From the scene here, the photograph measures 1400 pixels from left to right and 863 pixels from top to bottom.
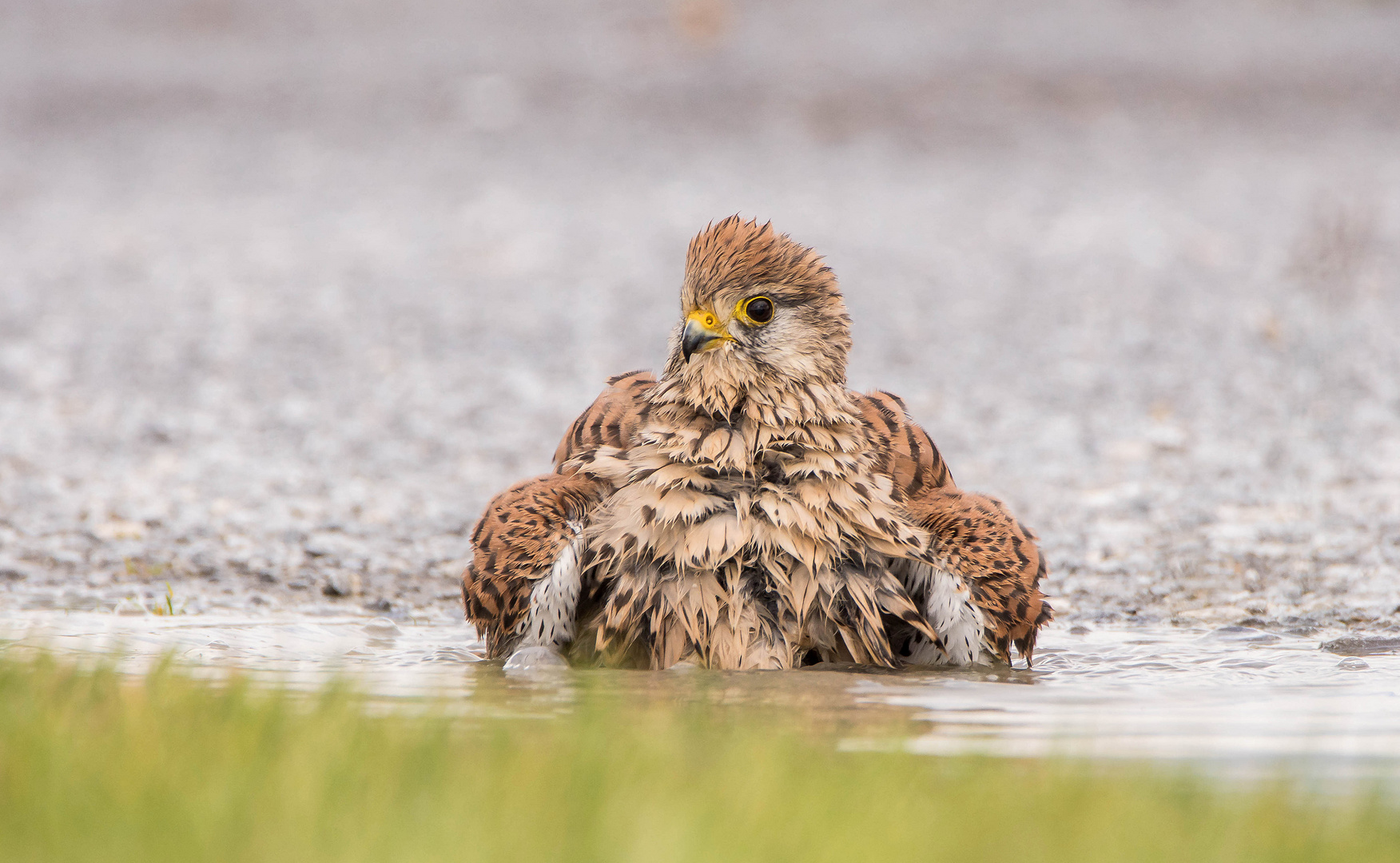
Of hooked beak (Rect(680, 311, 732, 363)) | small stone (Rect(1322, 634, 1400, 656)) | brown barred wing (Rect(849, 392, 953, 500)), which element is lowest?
small stone (Rect(1322, 634, 1400, 656))

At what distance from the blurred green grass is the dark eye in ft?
6.64

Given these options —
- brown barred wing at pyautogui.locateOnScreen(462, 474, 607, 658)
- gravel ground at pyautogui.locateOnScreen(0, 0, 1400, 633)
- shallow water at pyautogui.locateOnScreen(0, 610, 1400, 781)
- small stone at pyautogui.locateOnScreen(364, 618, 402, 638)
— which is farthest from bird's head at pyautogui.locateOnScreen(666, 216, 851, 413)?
gravel ground at pyautogui.locateOnScreen(0, 0, 1400, 633)

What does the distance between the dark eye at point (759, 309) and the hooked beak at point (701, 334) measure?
0.35ft

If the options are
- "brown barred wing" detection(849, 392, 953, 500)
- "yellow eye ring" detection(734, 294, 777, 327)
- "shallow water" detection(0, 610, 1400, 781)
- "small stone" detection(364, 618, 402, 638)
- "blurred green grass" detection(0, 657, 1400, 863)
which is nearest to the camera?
"blurred green grass" detection(0, 657, 1400, 863)

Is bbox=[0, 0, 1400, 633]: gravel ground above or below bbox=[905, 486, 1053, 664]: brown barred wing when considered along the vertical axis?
above

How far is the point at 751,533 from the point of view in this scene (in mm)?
5000

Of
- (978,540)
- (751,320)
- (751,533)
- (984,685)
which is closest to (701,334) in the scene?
(751,320)

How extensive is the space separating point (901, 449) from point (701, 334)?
85 centimetres

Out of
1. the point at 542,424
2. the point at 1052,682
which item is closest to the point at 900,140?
the point at 542,424

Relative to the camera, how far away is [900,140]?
1934 cm

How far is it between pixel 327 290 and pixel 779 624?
31.4 feet

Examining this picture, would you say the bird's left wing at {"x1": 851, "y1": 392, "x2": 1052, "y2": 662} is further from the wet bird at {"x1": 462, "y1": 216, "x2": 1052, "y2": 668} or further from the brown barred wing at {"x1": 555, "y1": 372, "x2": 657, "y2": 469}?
the brown barred wing at {"x1": 555, "y1": 372, "x2": 657, "y2": 469}

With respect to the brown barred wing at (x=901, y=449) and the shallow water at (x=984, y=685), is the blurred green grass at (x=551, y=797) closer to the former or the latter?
the shallow water at (x=984, y=685)

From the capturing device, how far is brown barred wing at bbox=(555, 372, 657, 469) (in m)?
5.50
